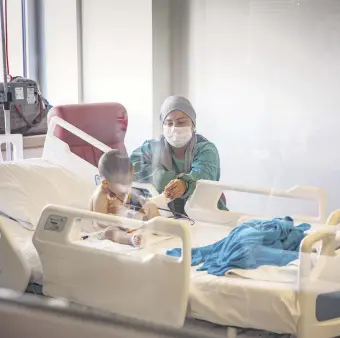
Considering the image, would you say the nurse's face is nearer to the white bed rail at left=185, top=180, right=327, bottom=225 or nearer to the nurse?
the nurse

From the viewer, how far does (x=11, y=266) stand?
1.63 metres

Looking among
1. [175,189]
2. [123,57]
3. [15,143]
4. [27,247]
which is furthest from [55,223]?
[15,143]

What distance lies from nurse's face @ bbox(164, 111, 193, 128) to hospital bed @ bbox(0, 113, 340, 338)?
0.17 metres

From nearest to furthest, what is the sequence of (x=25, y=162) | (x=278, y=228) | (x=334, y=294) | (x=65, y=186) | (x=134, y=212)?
(x=334, y=294) → (x=278, y=228) → (x=134, y=212) → (x=65, y=186) → (x=25, y=162)

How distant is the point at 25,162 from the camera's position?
1.99m

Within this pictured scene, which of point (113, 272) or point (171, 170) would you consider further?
point (171, 170)

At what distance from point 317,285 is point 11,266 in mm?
795

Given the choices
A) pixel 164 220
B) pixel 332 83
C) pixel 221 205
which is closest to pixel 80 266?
pixel 164 220

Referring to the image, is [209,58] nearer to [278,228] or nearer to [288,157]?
[288,157]

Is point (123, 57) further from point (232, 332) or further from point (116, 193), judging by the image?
point (232, 332)

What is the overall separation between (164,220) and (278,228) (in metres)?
0.27

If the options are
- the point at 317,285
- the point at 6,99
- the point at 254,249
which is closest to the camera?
the point at 317,285

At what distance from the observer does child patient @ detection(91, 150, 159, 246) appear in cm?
153

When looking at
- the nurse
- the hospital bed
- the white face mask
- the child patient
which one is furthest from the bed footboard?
the white face mask
